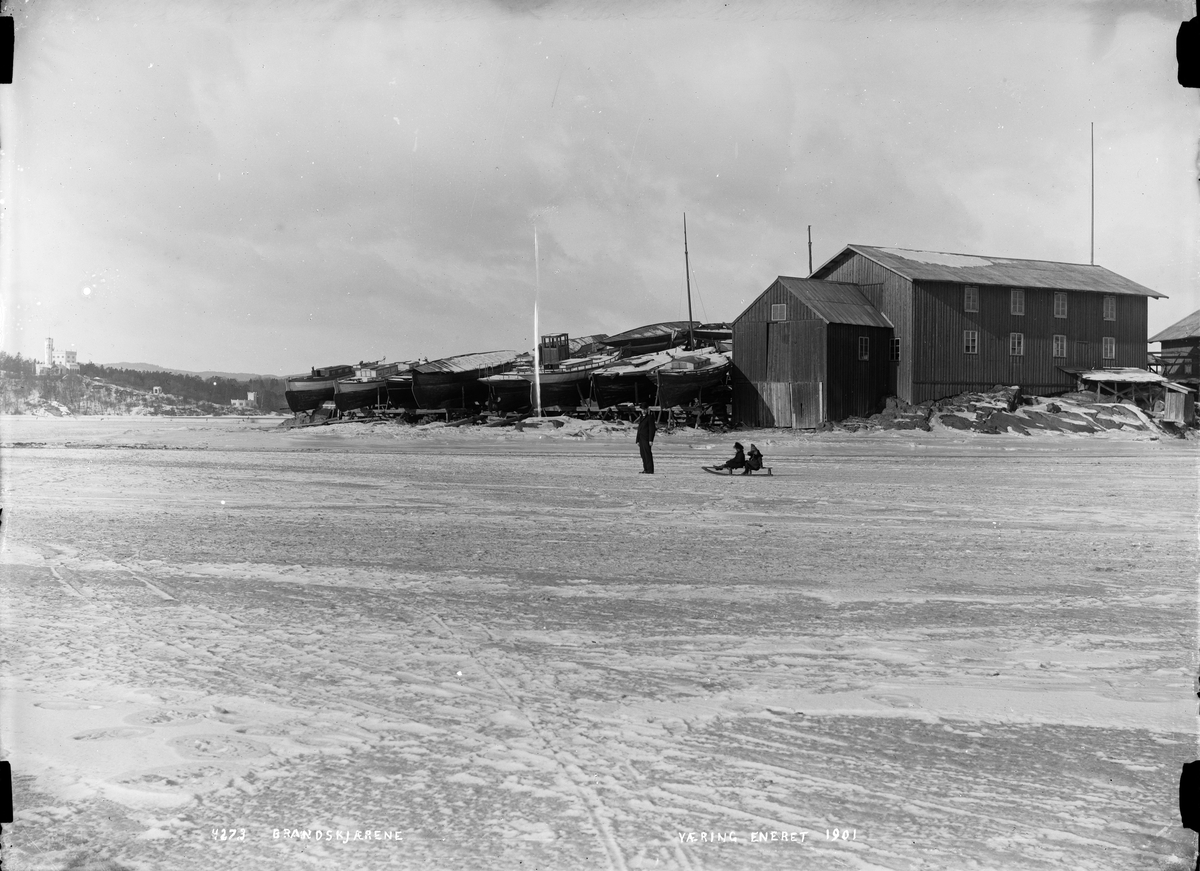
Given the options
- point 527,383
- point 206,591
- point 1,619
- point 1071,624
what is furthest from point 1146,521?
point 527,383

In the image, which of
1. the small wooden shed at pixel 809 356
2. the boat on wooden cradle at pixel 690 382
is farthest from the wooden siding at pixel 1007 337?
the boat on wooden cradle at pixel 690 382

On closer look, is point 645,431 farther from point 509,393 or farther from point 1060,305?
point 1060,305

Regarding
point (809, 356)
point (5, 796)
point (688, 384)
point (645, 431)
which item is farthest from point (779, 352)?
point (5, 796)

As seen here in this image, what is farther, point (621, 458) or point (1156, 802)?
point (621, 458)

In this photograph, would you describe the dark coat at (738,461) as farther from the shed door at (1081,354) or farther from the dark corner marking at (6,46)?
the shed door at (1081,354)

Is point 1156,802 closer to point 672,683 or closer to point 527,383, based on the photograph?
point 672,683

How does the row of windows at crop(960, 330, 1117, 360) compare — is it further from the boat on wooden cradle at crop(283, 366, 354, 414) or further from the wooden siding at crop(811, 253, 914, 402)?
the boat on wooden cradle at crop(283, 366, 354, 414)
